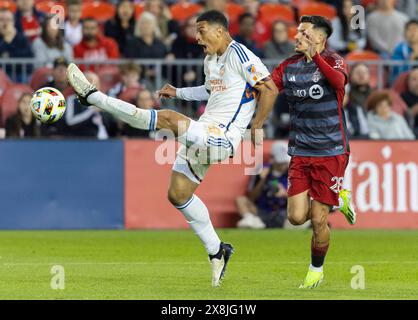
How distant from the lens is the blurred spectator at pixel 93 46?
20172 millimetres

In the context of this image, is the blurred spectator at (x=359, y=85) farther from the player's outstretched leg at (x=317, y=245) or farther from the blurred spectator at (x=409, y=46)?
the player's outstretched leg at (x=317, y=245)

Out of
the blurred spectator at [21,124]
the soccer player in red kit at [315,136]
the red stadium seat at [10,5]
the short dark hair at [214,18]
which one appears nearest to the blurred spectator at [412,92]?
the blurred spectator at [21,124]

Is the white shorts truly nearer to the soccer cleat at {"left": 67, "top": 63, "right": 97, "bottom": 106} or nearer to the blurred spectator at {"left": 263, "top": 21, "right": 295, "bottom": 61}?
the soccer cleat at {"left": 67, "top": 63, "right": 97, "bottom": 106}

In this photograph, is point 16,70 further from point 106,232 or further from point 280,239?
point 280,239

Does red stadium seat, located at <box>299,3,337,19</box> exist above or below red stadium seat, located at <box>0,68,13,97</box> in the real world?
above

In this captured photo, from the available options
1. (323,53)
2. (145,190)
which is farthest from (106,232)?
(323,53)

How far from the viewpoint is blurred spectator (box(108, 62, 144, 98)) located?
19.2 m

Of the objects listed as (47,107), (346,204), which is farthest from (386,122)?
(47,107)

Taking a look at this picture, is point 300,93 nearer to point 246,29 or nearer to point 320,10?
point 246,29

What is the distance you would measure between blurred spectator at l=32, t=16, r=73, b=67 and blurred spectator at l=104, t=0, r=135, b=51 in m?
1.10

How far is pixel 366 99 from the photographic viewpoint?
19672 mm

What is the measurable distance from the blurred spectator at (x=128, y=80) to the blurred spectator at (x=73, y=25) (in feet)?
5.97

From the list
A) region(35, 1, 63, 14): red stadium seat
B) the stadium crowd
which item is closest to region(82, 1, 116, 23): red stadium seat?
the stadium crowd

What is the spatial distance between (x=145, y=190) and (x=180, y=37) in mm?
3511
